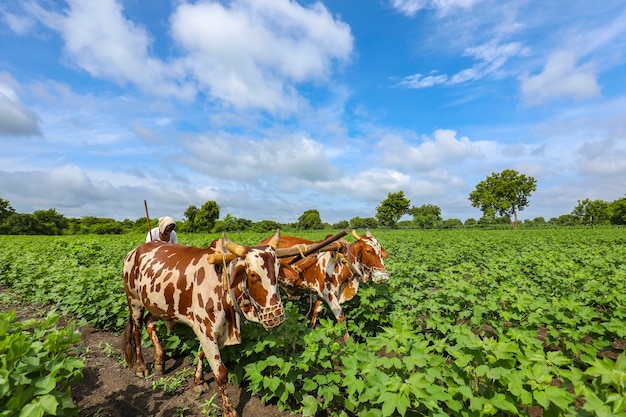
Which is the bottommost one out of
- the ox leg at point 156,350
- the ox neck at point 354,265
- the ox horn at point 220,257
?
the ox leg at point 156,350

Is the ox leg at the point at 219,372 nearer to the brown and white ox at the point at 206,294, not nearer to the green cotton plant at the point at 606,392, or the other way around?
the brown and white ox at the point at 206,294

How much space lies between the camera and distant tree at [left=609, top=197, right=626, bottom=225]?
73.0 metres

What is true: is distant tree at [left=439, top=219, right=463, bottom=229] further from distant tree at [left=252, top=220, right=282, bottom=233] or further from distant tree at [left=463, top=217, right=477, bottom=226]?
distant tree at [left=252, top=220, right=282, bottom=233]

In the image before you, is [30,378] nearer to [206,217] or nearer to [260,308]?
[260,308]

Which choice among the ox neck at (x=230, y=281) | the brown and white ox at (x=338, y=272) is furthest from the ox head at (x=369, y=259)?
the ox neck at (x=230, y=281)

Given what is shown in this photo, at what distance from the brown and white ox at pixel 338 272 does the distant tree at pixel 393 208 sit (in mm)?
79892

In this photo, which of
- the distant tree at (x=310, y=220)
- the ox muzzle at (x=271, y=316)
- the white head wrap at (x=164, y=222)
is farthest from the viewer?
the distant tree at (x=310, y=220)

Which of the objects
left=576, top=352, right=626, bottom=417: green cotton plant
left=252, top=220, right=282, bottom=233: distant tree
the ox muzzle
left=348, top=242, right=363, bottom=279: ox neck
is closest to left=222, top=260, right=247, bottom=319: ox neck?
the ox muzzle

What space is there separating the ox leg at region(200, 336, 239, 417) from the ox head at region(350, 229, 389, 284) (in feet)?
11.2

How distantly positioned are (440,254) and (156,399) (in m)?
14.5

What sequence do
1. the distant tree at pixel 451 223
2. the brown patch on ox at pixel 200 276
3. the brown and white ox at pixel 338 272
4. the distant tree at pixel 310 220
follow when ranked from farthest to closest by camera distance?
the distant tree at pixel 310 220
the distant tree at pixel 451 223
the brown and white ox at pixel 338 272
the brown patch on ox at pixel 200 276

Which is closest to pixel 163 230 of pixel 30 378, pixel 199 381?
pixel 199 381

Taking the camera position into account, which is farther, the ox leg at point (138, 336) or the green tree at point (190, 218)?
the green tree at point (190, 218)

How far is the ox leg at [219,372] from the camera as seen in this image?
386 cm
